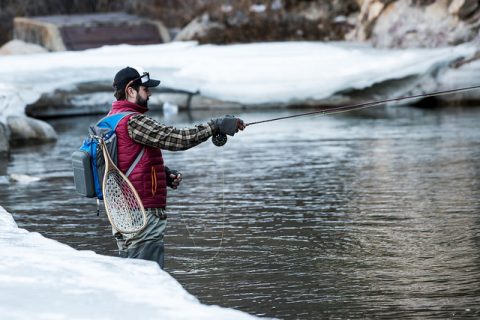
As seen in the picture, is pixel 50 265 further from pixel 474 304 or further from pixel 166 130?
pixel 474 304

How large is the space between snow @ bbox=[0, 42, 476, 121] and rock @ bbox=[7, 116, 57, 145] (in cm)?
196

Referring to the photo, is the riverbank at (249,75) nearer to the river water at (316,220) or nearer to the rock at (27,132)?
the rock at (27,132)

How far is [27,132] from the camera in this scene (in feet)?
67.8

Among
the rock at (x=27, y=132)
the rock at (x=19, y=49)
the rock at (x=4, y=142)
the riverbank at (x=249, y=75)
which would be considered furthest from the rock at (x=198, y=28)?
the rock at (x=4, y=142)

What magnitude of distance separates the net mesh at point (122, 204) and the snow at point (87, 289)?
232mm

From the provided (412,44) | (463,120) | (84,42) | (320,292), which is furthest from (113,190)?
(84,42)

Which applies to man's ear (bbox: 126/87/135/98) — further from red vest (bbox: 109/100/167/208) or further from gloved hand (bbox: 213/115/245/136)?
gloved hand (bbox: 213/115/245/136)

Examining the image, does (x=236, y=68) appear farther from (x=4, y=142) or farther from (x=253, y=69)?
(x=4, y=142)

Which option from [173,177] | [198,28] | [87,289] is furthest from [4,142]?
[198,28]

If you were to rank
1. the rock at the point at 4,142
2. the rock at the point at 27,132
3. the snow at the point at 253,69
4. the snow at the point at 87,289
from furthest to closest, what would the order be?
the snow at the point at 253,69 < the rock at the point at 27,132 < the rock at the point at 4,142 < the snow at the point at 87,289

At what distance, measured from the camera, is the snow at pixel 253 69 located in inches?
948

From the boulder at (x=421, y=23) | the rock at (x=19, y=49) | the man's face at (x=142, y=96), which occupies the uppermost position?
the man's face at (x=142, y=96)

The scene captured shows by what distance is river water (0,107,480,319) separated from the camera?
7477 millimetres

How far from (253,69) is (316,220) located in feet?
50.4
